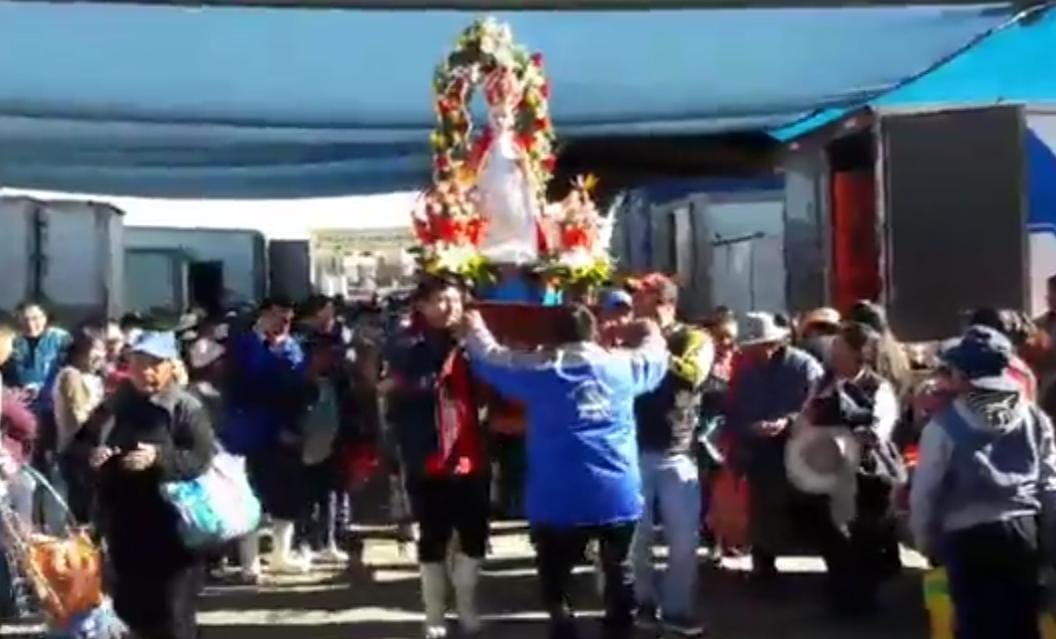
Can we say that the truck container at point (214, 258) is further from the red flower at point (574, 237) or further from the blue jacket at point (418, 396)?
the blue jacket at point (418, 396)

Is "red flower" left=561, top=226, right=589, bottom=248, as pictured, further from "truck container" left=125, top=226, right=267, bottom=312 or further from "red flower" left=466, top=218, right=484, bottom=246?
"truck container" left=125, top=226, right=267, bottom=312

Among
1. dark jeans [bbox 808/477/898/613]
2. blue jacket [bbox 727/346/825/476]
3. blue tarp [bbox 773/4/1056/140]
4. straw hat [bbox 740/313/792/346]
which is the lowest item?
dark jeans [bbox 808/477/898/613]

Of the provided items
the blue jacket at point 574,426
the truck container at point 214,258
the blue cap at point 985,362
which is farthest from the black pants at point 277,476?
the truck container at point 214,258

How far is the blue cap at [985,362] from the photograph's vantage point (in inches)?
269

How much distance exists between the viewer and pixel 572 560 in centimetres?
847

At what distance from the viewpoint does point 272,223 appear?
2638 centimetres

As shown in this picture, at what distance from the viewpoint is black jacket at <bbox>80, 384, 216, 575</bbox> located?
722 centimetres

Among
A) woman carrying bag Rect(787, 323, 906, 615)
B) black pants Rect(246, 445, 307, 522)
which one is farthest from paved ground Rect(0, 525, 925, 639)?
black pants Rect(246, 445, 307, 522)

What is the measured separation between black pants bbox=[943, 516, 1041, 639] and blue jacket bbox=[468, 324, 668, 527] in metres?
1.71

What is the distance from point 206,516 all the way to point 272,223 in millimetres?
19399

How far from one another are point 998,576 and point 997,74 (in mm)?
5999

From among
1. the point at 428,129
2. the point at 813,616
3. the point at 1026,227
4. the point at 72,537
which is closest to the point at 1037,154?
the point at 1026,227

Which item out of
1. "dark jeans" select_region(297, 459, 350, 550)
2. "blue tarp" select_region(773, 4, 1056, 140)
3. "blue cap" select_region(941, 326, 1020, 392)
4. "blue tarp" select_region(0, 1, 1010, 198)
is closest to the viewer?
"blue cap" select_region(941, 326, 1020, 392)

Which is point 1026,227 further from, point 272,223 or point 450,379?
point 272,223
